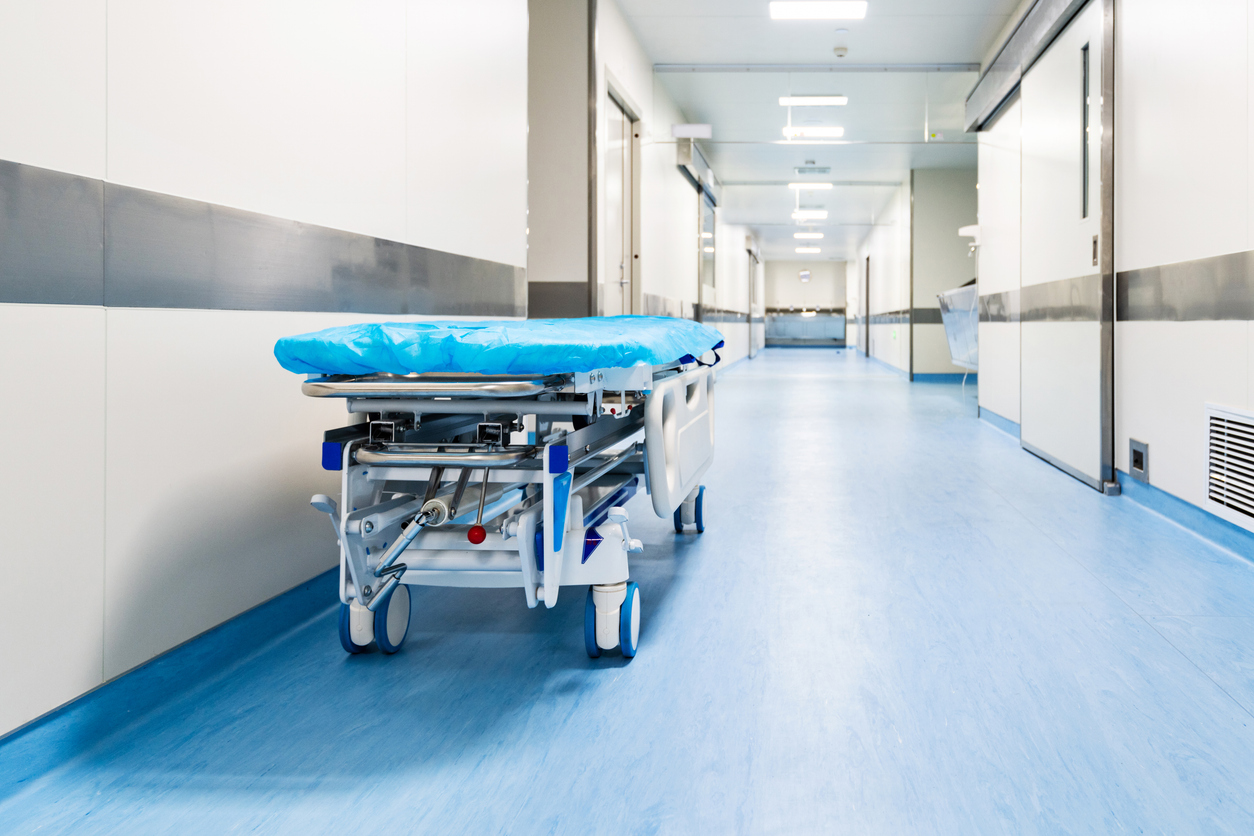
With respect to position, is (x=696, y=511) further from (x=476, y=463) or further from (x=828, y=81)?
(x=828, y=81)

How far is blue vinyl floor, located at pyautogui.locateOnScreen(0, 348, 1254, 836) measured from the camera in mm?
1347

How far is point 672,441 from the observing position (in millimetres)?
2213

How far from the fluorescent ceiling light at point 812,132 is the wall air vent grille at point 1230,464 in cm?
811

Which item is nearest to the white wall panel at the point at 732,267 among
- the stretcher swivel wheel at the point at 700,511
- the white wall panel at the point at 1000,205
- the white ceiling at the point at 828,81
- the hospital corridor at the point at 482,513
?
the white ceiling at the point at 828,81

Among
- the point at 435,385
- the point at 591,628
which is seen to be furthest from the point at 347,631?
the point at 435,385

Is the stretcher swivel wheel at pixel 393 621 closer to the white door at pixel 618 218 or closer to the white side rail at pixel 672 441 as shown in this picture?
the white side rail at pixel 672 441

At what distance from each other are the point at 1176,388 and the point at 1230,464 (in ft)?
1.71

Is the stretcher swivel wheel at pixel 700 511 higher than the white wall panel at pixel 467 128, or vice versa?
the white wall panel at pixel 467 128

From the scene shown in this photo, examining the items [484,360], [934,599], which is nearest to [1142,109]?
[934,599]

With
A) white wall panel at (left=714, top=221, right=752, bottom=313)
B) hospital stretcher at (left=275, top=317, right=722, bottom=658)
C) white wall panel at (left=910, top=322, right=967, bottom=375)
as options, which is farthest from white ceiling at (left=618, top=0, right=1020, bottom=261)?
hospital stretcher at (left=275, top=317, right=722, bottom=658)

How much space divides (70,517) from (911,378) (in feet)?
38.2

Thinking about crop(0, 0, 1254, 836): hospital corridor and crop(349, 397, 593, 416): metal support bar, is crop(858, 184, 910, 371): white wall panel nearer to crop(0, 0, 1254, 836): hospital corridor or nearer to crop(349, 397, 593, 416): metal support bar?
crop(0, 0, 1254, 836): hospital corridor

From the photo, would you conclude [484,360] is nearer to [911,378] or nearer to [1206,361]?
[1206,361]

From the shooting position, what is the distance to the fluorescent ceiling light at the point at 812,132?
10.2 m
